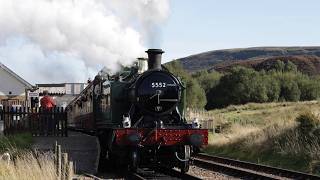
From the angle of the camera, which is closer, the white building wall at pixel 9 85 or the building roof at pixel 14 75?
the building roof at pixel 14 75

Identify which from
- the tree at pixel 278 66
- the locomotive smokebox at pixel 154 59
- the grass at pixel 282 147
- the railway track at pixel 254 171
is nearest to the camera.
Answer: the railway track at pixel 254 171

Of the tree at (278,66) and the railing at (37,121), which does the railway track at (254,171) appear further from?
the tree at (278,66)

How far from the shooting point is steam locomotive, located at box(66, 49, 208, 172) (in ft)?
47.3

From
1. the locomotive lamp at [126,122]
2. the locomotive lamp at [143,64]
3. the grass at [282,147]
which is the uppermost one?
the locomotive lamp at [143,64]

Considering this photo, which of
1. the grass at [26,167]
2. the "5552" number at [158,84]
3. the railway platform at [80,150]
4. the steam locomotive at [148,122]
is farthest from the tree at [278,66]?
the grass at [26,167]

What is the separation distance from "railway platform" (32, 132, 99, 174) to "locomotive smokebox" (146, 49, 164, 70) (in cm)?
293

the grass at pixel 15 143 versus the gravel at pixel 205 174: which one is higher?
the grass at pixel 15 143

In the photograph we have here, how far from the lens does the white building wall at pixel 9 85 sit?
49.2m

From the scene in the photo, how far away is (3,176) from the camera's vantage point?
1081 cm

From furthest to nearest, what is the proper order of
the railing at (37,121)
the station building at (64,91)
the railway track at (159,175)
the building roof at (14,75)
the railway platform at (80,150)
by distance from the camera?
the building roof at (14,75) < the station building at (64,91) < the railing at (37,121) < the railway platform at (80,150) < the railway track at (159,175)

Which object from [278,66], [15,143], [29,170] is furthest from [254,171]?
[278,66]

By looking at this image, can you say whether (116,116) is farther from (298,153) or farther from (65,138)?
(298,153)

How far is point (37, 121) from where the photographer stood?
65.8 feet

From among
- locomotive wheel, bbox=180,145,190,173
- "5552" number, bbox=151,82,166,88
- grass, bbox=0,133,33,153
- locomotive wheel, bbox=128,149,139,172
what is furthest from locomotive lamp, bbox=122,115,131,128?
grass, bbox=0,133,33,153
